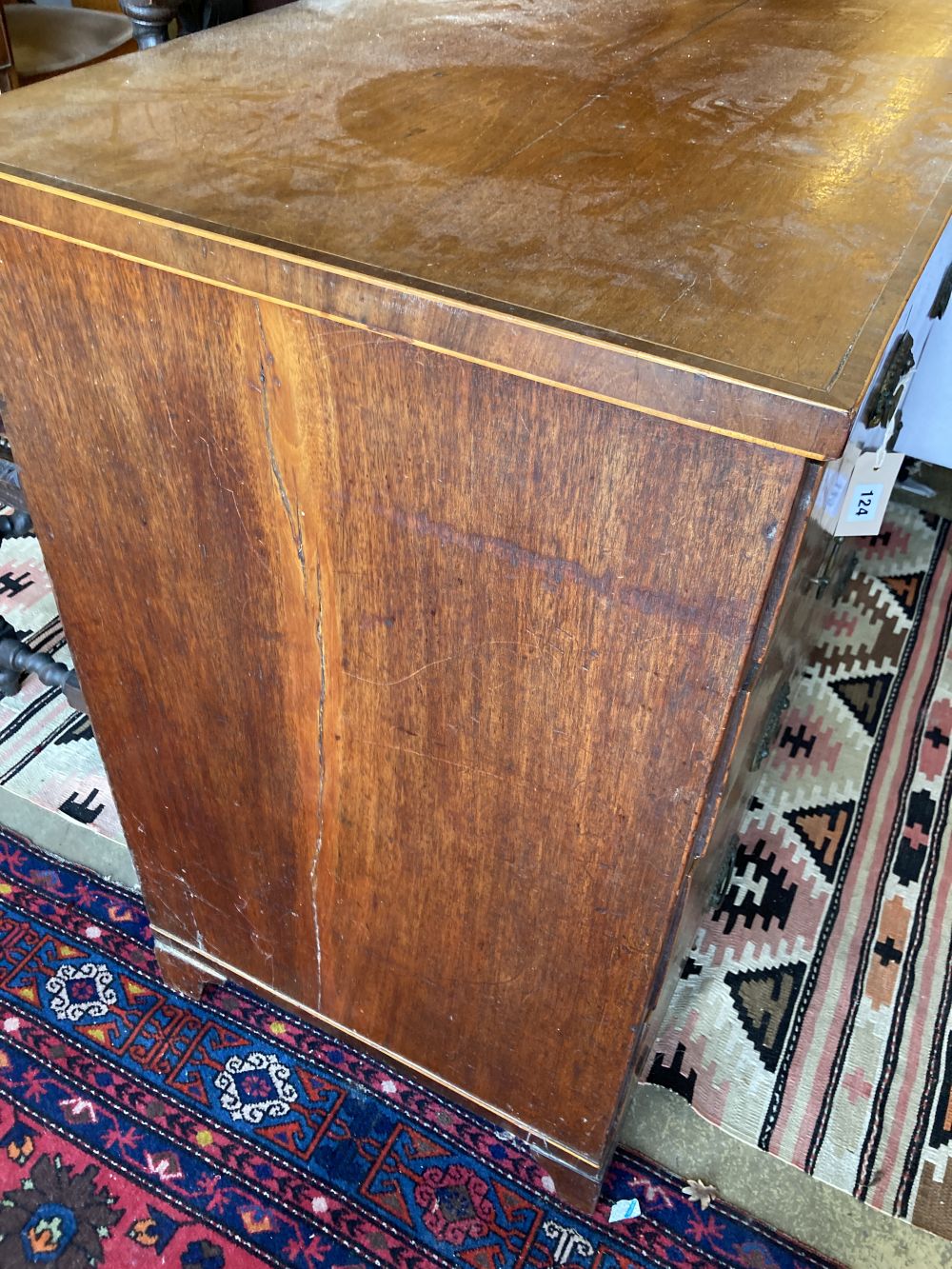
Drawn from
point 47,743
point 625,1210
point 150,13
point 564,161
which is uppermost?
point 150,13

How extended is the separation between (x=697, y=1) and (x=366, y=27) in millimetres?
442

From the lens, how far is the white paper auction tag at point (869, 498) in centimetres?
78

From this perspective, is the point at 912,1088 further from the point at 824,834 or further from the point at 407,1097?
the point at 407,1097

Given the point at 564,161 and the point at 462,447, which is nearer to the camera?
the point at 462,447

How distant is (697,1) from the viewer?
1.16m

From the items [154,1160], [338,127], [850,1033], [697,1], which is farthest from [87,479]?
[850,1033]

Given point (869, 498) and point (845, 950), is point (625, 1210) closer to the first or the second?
point (845, 950)

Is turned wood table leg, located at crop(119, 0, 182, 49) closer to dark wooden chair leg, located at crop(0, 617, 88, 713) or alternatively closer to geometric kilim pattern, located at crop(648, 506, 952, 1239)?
dark wooden chair leg, located at crop(0, 617, 88, 713)

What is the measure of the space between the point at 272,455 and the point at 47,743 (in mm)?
981

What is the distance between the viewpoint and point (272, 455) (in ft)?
2.22

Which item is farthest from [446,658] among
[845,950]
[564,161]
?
[845,950]

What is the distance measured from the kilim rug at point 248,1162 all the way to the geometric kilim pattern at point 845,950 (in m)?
0.14

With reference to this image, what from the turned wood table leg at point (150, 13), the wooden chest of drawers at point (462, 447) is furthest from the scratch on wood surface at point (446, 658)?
the turned wood table leg at point (150, 13)

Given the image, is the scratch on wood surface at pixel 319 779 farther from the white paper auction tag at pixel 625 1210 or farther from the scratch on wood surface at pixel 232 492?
the white paper auction tag at pixel 625 1210
